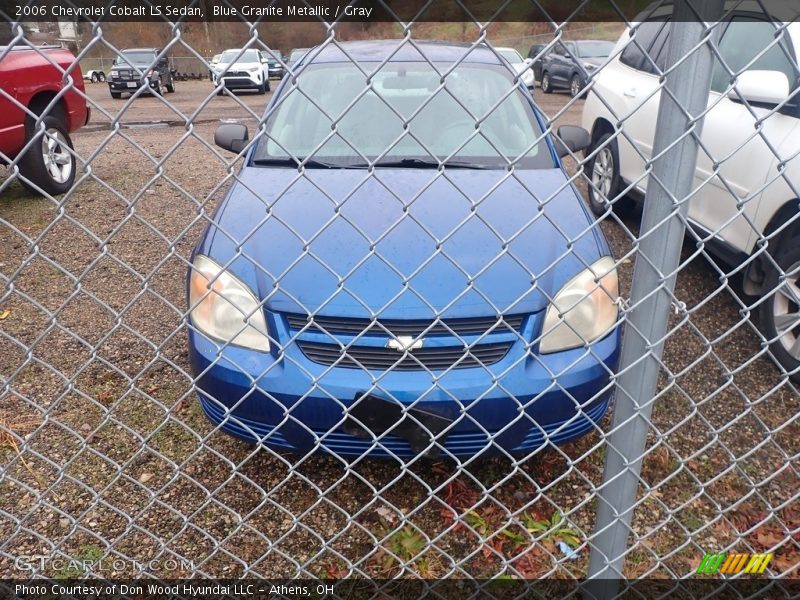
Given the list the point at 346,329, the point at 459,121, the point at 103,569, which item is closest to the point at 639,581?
the point at 346,329

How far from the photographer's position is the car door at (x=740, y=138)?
3.01m

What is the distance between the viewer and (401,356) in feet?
6.63

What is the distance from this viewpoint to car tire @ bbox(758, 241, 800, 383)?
2.89m

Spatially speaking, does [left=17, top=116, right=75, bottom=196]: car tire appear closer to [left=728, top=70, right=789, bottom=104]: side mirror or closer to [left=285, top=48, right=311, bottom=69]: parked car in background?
[left=285, top=48, right=311, bottom=69]: parked car in background

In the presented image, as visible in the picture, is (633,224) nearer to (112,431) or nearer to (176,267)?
(176,267)

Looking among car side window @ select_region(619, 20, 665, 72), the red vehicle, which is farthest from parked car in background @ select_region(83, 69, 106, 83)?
car side window @ select_region(619, 20, 665, 72)

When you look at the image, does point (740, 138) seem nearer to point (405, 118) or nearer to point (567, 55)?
point (405, 118)

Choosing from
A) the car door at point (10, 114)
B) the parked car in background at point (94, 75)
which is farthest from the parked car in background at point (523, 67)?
the parked car in background at point (94, 75)

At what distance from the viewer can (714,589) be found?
1935mm

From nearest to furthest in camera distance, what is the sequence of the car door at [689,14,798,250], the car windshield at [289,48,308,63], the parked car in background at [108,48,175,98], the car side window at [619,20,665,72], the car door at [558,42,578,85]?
the parked car in background at [108,48,175,98], the car door at [558,42,578,85], the car windshield at [289,48,308,63], the car door at [689,14,798,250], the car side window at [619,20,665,72]

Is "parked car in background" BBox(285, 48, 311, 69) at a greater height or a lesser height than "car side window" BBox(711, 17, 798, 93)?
lesser

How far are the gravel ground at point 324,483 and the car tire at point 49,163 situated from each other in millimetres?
2236

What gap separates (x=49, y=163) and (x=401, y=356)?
202 inches

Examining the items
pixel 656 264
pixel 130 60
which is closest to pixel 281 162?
pixel 130 60
